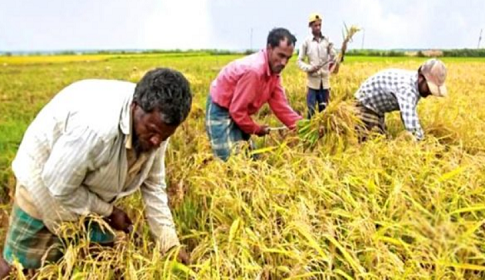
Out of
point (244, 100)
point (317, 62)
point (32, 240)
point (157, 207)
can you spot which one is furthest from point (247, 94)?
point (317, 62)

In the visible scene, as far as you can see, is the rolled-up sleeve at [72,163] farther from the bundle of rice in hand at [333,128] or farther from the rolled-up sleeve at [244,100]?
the bundle of rice in hand at [333,128]

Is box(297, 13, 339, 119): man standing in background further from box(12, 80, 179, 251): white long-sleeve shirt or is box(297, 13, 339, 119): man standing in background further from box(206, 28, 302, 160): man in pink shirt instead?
box(12, 80, 179, 251): white long-sleeve shirt

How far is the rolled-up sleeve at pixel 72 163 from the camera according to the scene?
1971 millimetres

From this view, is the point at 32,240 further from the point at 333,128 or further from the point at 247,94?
the point at 333,128

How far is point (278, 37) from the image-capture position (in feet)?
11.4

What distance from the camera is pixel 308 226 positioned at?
2.32 meters

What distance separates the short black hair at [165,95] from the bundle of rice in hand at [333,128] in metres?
1.89

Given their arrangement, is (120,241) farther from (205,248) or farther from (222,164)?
(222,164)

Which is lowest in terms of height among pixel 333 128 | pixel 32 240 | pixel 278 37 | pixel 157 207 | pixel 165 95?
pixel 32 240

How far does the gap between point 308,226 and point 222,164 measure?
1134mm

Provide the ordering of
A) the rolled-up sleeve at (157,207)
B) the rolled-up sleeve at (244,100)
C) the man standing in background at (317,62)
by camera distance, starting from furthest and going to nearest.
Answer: the man standing in background at (317,62) < the rolled-up sleeve at (244,100) < the rolled-up sleeve at (157,207)

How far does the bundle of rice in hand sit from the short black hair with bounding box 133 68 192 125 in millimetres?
1892

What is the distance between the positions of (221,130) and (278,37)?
0.84 meters

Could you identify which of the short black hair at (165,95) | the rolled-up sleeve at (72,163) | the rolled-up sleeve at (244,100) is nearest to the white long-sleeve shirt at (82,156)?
the rolled-up sleeve at (72,163)
